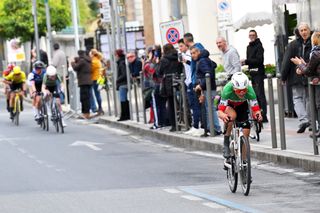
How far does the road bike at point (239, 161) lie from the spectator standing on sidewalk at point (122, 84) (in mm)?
15410

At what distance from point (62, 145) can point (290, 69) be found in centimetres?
542

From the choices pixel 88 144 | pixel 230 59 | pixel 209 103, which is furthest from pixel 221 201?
pixel 88 144

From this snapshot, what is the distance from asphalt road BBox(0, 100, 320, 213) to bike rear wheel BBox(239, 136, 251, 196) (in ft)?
0.40

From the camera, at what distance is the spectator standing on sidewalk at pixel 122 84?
30.0m

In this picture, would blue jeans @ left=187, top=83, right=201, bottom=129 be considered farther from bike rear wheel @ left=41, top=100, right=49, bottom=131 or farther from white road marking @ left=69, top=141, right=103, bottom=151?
bike rear wheel @ left=41, top=100, right=49, bottom=131

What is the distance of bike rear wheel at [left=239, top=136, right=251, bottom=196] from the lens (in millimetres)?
13836

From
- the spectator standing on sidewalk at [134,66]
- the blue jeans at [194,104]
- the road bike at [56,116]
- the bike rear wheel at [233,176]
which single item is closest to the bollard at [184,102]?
the blue jeans at [194,104]

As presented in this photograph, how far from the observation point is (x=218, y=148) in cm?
2072

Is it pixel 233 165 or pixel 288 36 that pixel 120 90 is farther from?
pixel 233 165

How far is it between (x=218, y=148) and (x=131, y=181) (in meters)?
4.61

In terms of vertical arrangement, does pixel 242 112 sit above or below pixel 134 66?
below

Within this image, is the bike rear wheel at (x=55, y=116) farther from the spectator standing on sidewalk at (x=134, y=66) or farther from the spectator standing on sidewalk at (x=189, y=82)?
the spectator standing on sidewalk at (x=189, y=82)

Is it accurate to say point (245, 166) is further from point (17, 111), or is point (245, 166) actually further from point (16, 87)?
point (16, 87)

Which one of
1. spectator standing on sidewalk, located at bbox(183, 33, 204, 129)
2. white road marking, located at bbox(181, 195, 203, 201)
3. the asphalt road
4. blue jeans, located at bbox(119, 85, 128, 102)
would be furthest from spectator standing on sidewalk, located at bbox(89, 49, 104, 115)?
white road marking, located at bbox(181, 195, 203, 201)
